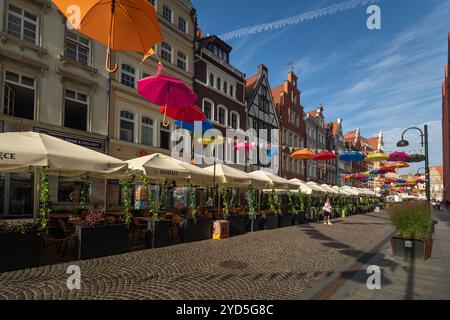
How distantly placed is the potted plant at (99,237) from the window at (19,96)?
8275mm

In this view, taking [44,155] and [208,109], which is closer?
[44,155]

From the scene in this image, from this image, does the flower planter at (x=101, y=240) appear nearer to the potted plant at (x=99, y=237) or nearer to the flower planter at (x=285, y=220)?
the potted plant at (x=99, y=237)

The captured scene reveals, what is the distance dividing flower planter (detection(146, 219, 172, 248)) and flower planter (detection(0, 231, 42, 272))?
10.6 feet

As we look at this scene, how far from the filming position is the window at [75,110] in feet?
49.7

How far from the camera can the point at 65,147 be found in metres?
7.48

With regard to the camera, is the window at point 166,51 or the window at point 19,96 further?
the window at point 166,51

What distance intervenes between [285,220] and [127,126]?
426 inches

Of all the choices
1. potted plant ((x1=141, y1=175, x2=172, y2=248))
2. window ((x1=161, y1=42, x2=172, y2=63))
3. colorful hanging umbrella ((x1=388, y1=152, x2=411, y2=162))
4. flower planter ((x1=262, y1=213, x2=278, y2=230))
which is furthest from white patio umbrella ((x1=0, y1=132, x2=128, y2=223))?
colorful hanging umbrella ((x1=388, y1=152, x2=411, y2=162))

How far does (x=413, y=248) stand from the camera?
27.2 feet

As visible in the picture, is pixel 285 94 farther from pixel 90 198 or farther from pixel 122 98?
pixel 90 198

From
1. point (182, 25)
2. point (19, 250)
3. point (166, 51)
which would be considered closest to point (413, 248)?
point (19, 250)

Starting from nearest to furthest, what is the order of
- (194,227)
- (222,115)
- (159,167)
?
1. (159,167)
2. (194,227)
3. (222,115)

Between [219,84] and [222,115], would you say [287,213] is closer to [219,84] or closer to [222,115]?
[222,115]

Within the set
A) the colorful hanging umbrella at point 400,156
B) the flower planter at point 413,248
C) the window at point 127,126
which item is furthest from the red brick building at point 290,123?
the flower planter at point 413,248
